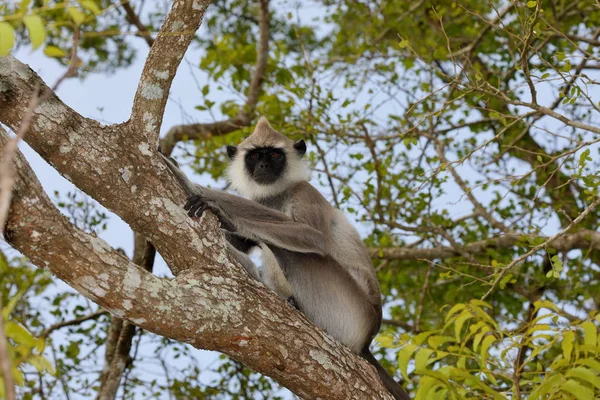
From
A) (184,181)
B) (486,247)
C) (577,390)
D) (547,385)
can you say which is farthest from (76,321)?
(577,390)

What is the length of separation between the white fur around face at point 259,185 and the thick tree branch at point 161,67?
7.34 feet

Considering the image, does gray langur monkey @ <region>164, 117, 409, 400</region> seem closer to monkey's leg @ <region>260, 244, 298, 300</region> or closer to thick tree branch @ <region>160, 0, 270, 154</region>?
monkey's leg @ <region>260, 244, 298, 300</region>

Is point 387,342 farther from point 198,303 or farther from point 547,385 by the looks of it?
point 198,303

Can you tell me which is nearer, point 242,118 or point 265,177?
point 265,177

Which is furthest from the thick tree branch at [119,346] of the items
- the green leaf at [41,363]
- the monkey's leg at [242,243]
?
the green leaf at [41,363]

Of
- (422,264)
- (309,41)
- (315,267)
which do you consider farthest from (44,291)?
(309,41)

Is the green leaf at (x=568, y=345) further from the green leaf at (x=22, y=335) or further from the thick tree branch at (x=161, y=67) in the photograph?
the thick tree branch at (x=161, y=67)

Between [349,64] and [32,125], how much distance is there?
4.89 m

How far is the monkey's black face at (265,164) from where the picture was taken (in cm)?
616

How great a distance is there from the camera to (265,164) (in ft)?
20.2

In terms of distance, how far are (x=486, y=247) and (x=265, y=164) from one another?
2217 millimetres

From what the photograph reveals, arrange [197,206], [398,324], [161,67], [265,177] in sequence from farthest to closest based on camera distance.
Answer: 1. [398,324]
2. [265,177]
3. [197,206]
4. [161,67]

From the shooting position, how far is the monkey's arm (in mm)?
4984

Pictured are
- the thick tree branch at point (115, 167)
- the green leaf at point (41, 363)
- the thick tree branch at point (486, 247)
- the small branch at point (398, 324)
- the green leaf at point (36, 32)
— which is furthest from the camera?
the small branch at point (398, 324)
